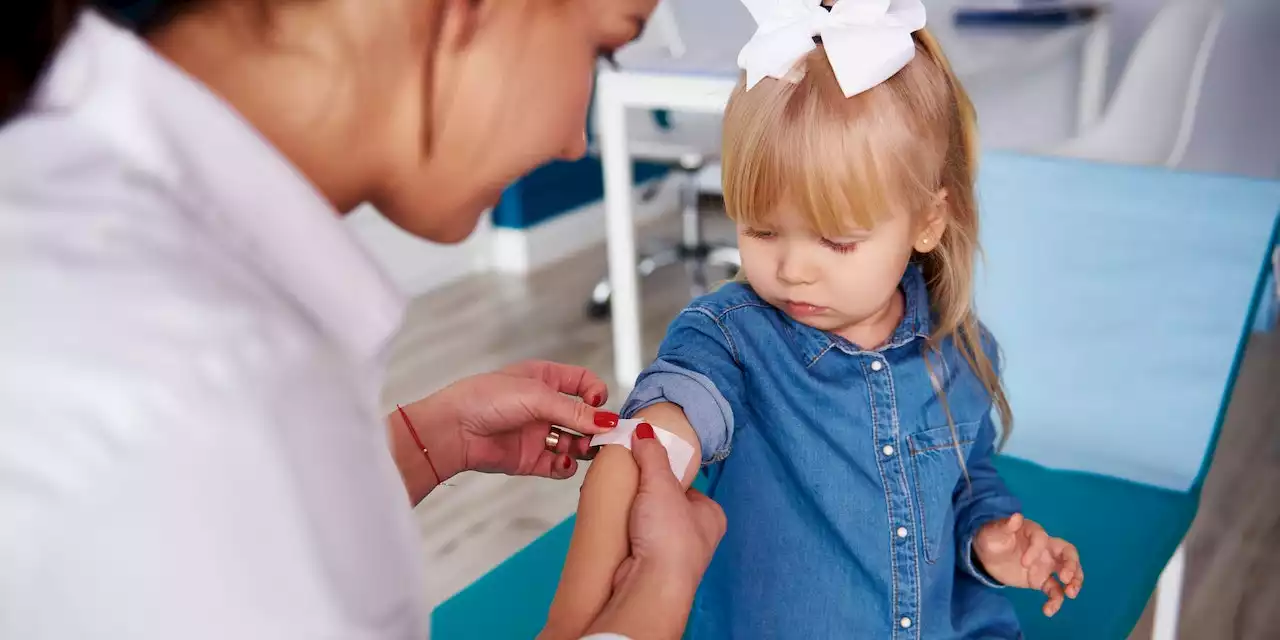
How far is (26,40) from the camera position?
425mm

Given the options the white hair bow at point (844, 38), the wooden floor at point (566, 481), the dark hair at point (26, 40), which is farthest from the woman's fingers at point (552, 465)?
the wooden floor at point (566, 481)

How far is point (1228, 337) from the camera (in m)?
1.54

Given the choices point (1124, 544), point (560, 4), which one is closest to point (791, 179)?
point (560, 4)

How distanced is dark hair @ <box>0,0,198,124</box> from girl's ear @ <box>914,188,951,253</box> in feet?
2.59

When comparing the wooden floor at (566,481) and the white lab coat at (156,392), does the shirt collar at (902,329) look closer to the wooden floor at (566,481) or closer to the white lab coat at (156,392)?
the white lab coat at (156,392)

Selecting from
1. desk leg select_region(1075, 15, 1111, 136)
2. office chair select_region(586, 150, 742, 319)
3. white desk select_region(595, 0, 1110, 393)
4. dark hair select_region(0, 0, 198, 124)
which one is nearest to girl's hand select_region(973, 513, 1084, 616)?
dark hair select_region(0, 0, 198, 124)

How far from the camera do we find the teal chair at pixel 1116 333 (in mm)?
1451

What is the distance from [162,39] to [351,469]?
0.66 ft

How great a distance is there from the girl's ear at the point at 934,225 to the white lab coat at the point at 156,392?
72 centimetres

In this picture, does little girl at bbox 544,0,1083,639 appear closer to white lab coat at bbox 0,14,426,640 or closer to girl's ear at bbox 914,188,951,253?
girl's ear at bbox 914,188,951,253

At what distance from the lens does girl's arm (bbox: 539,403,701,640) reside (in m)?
0.82

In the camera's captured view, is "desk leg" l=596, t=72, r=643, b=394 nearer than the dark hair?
No

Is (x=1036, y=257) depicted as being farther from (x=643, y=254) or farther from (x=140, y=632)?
(x=643, y=254)

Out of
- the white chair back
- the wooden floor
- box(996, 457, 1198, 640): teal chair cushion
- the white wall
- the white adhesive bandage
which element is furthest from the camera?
the white wall
